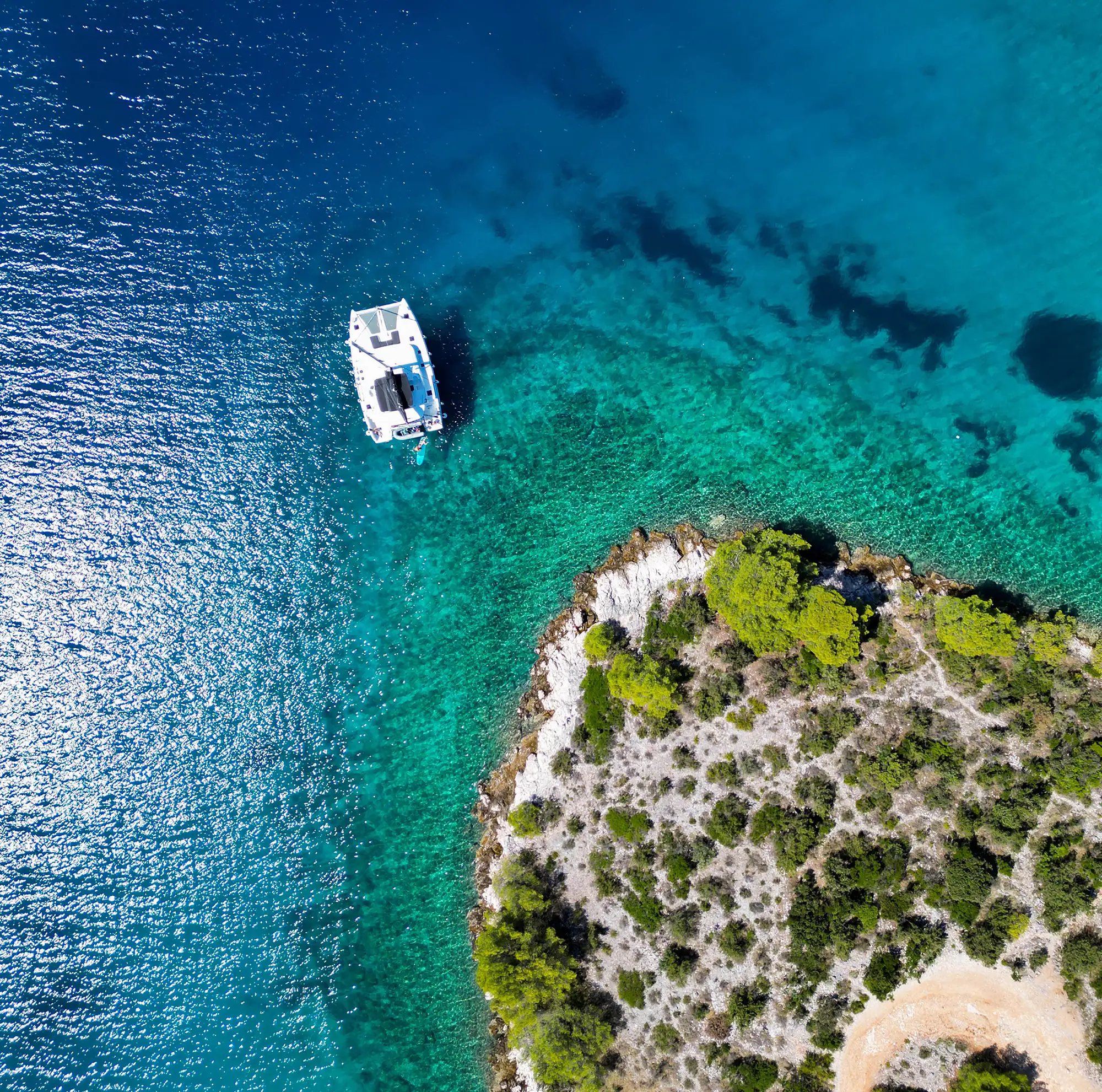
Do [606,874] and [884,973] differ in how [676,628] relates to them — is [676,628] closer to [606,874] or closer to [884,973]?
[606,874]

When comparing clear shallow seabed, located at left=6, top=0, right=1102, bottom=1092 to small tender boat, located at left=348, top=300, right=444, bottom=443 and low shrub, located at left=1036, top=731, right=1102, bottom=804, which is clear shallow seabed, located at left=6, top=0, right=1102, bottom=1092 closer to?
small tender boat, located at left=348, top=300, right=444, bottom=443

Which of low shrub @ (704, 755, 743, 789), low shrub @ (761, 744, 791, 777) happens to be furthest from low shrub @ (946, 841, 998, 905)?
low shrub @ (704, 755, 743, 789)

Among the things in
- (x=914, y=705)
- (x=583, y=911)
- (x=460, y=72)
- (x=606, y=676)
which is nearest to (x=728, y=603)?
(x=606, y=676)

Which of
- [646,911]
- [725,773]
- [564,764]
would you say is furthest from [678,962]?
[564,764]

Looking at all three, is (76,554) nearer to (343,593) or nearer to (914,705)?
(343,593)

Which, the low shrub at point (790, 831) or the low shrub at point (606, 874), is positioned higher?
the low shrub at point (790, 831)

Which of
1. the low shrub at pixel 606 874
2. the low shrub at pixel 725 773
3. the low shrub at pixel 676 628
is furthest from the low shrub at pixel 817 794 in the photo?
the low shrub at pixel 606 874

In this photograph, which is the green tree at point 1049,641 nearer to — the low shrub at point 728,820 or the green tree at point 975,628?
the green tree at point 975,628
